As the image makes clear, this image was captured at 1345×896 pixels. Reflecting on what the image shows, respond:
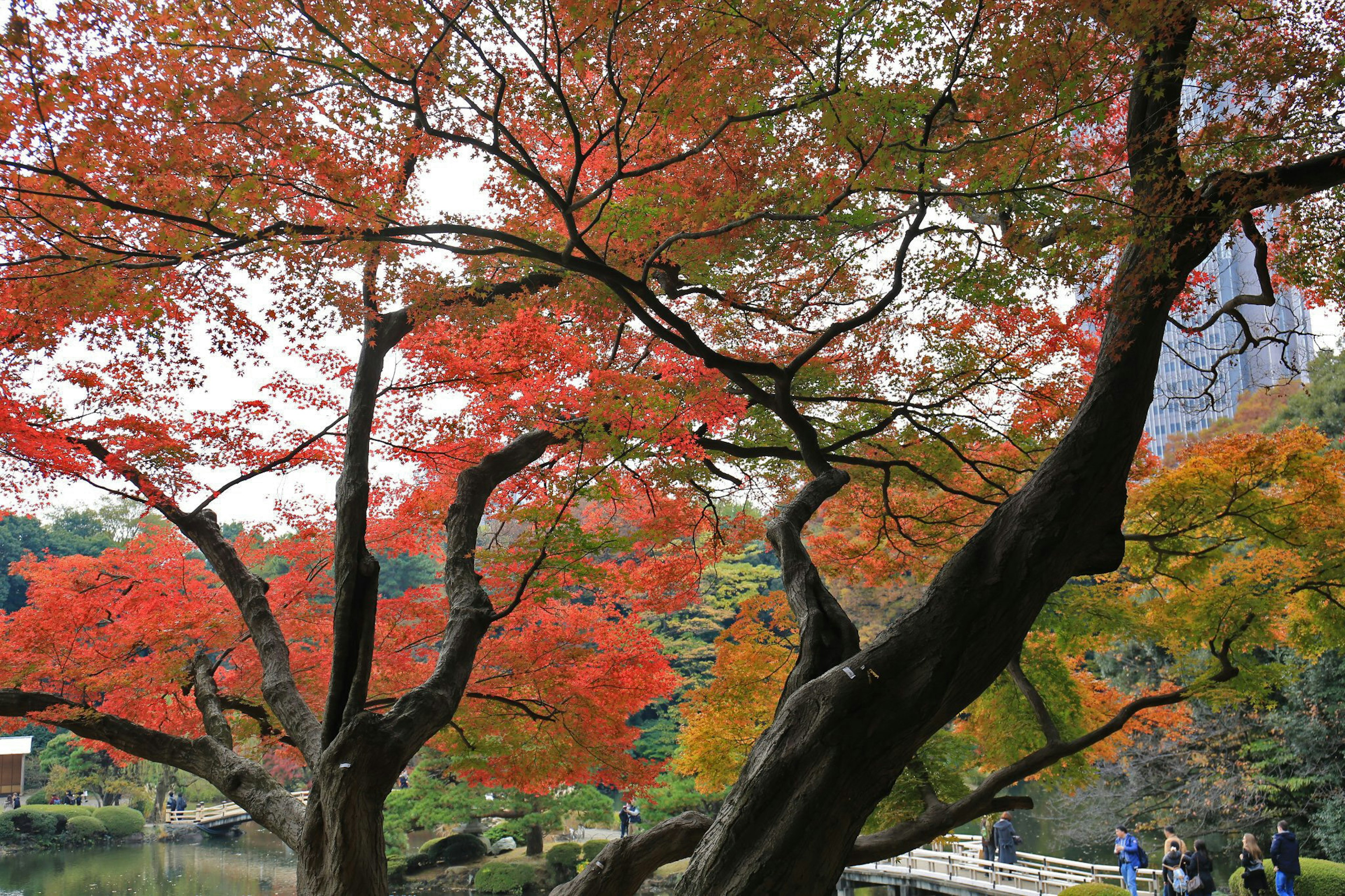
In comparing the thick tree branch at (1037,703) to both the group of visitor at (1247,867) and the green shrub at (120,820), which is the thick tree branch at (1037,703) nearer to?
the group of visitor at (1247,867)

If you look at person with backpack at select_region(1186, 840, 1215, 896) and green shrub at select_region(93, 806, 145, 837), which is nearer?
person with backpack at select_region(1186, 840, 1215, 896)

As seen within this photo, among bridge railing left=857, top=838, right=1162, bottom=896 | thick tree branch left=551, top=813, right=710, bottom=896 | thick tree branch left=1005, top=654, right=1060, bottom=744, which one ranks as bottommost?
bridge railing left=857, top=838, right=1162, bottom=896

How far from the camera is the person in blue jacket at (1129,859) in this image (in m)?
10.2

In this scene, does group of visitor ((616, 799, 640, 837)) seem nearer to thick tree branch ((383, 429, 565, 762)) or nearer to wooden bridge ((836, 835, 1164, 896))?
wooden bridge ((836, 835, 1164, 896))

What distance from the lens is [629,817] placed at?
51.5ft

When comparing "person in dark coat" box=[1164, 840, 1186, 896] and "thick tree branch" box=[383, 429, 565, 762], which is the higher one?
"thick tree branch" box=[383, 429, 565, 762]

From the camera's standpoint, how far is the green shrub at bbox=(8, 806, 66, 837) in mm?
18578

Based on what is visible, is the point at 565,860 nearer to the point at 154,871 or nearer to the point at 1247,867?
the point at 154,871

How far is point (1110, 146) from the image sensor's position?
5.08 meters

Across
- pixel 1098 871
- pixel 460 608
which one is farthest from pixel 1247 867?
pixel 460 608

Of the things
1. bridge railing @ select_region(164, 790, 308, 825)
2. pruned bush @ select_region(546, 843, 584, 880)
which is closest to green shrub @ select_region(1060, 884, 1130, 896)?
pruned bush @ select_region(546, 843, 584, 880)

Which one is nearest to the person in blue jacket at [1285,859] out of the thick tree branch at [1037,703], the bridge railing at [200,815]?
the thick tree branch at [1037,703]

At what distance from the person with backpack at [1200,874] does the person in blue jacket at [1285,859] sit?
58cm

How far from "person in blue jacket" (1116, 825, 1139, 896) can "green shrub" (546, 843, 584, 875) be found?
8.75 m
